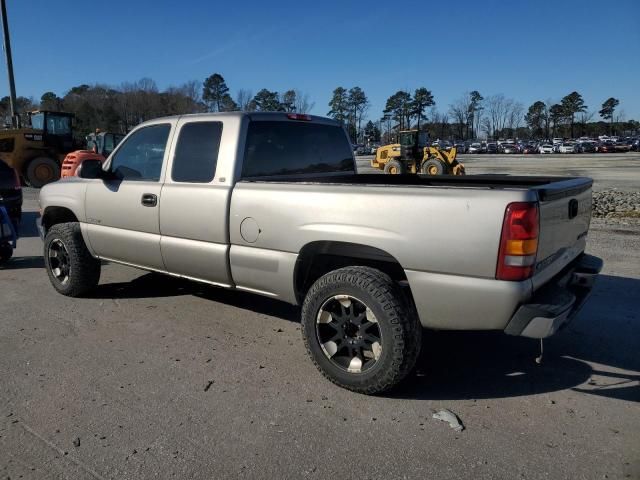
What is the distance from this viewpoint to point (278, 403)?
3363 mm

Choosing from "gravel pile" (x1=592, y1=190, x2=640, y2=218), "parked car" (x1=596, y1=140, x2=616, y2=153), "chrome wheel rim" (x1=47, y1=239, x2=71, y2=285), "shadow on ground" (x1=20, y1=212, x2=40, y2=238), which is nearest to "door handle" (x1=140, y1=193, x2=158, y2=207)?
"chrome wheel rim" (x1=47, y1=239, x2=71, y2=285)

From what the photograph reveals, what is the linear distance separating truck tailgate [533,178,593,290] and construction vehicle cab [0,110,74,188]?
1846cm

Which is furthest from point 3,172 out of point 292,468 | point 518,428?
point 518,428

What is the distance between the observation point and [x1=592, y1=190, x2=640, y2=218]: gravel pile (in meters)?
11.0

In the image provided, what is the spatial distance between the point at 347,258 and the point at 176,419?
5.29ft

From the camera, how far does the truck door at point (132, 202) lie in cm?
470

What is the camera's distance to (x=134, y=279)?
6406 millimetres

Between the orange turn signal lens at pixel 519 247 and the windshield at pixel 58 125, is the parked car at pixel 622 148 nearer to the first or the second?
the windshield at pixel 58 125

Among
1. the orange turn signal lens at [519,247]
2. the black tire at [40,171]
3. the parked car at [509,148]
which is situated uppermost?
the parked car at [509,148]

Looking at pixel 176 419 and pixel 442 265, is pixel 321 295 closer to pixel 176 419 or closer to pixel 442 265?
pixel 442 265

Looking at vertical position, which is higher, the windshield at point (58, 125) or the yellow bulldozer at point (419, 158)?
the windshield at point (58, 125)

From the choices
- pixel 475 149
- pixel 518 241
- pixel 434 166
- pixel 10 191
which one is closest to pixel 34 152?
pixel 10 191

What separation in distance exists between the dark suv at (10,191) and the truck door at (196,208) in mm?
5365

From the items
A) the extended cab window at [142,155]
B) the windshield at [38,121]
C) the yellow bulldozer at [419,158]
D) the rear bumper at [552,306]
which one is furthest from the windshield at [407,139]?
the rear bumper at [552,306]
